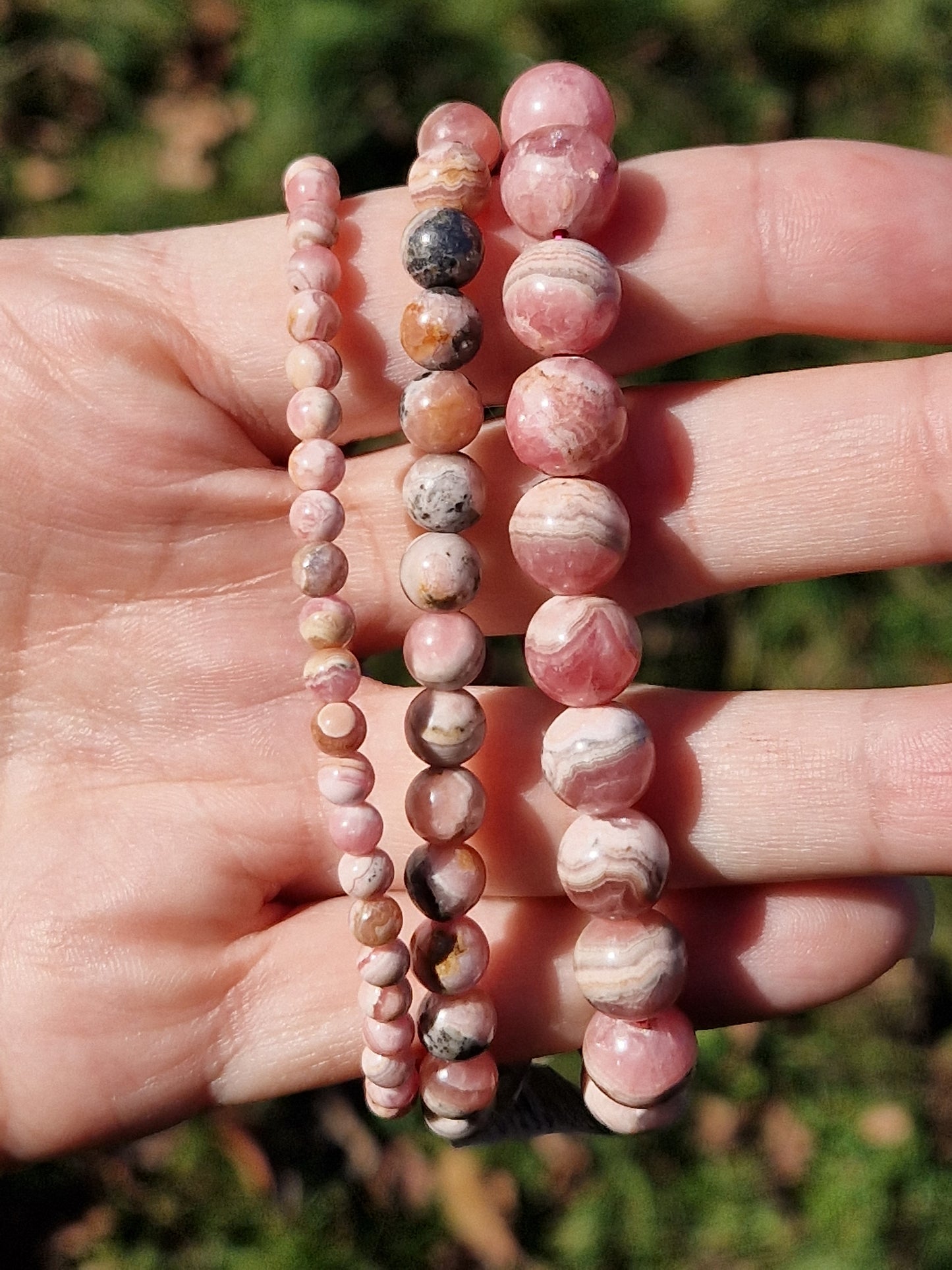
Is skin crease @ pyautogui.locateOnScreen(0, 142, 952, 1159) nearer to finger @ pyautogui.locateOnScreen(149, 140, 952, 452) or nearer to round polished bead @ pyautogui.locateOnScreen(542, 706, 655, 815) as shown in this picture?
finger @ pyautogui.locateOnScreen(149, 140, 952, 452)

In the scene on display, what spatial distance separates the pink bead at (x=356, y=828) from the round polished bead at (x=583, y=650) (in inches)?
8.6

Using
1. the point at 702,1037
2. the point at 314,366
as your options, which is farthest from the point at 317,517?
the point at 702,1037

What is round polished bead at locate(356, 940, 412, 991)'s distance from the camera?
4.00ft

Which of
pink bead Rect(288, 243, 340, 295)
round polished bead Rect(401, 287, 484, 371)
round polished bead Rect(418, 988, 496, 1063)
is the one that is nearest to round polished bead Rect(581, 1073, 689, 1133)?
round polished bead Rect(418, 988, 496, 1063)

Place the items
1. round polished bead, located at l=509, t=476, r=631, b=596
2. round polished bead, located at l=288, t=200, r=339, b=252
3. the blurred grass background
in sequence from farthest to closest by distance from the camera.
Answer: the blurred grass background
round polished bead, located at l=288, t=200, r=339, b=252
round polished bead, located at l=509, t=476, r=631, b=596

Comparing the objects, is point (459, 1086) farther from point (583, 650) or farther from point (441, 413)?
point (441, 413)

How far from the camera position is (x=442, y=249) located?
1233mm

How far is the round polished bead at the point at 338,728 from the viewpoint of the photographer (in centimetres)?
124

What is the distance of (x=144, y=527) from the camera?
1.35 metres

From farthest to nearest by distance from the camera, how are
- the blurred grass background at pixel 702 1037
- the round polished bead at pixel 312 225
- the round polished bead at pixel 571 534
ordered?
the blurred grass background at pixel 702 1037
the round polished bead at pixel 312 225
the round polished bead at pixel 571 534

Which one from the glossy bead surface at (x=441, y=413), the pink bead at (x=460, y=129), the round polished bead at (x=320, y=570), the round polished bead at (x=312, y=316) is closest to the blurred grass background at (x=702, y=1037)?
the pink bead at (x=460, y=129)

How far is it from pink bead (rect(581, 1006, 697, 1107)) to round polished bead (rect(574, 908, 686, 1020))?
27mm

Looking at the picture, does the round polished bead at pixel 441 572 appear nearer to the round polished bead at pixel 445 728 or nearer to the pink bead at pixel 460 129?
the round polished bead at pixel 445 728

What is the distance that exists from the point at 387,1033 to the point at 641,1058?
0.26 m
